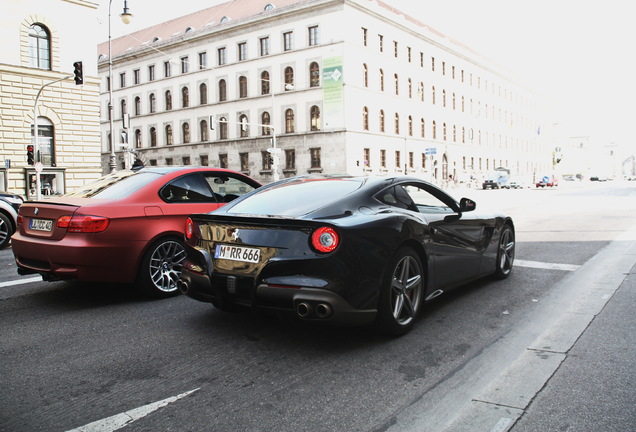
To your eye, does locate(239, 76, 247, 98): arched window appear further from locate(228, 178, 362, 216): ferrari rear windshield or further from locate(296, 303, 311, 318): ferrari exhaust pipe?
locate(296, 303, 311, 318): ferrari exhaust pipe

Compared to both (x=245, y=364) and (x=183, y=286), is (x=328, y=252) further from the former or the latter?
(x=183, y=286)

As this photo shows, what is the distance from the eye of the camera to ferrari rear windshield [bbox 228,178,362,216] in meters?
4.41

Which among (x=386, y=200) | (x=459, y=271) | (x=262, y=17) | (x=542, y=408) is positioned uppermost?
(x=262, y=17)

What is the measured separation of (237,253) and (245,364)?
2.83 feet

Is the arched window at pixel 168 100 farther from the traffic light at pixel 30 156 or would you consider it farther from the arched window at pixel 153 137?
the traffic light at pixel 30 156

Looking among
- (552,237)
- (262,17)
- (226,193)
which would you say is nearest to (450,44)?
(262,17)

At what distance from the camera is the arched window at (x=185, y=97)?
6197 centimetres

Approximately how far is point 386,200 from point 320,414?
7.18ft

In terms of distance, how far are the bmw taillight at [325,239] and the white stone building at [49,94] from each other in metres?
28.7

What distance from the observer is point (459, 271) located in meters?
5.53

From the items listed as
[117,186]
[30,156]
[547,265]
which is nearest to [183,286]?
[117,186]

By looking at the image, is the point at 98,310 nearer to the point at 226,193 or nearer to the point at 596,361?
the point at 226,193

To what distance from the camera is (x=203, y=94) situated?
60.8m

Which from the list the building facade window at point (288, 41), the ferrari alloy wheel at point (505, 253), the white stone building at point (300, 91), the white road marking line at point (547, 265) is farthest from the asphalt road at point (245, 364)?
the building facade window at point (288, 41)
